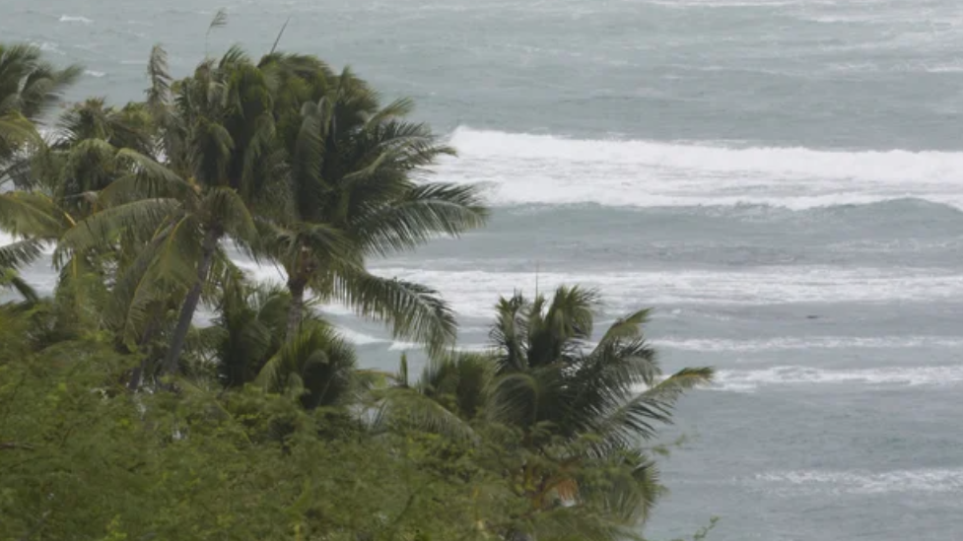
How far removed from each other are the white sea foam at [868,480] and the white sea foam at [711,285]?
35.1 ft

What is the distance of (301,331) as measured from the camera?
1969cm

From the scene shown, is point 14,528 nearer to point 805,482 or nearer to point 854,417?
point 805,482

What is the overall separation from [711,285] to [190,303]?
24.6m

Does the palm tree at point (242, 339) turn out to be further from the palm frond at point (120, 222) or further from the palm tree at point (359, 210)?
the palm frond at point (120, 222)

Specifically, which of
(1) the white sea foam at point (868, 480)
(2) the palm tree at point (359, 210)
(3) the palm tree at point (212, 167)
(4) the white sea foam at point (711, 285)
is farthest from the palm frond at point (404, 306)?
(4) the white sea foam at point (711, 285)

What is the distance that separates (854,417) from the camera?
3284 cm

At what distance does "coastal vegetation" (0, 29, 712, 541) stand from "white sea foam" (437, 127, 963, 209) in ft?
102

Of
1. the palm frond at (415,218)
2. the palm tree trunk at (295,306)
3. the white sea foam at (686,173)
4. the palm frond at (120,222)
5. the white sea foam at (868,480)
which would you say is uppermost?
the white sea foam at (686,173)

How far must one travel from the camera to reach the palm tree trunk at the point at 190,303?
1934 centimetres

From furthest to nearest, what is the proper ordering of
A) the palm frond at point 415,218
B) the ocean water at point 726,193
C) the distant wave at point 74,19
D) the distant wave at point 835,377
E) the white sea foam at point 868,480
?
the distant wave at point 74,19 < the distant wave at point 835,377 < the ocean water at point 726,193 < the white sea foam at point 868,480 < the palm frond at point 415,218

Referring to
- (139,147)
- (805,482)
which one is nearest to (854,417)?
(805,482)

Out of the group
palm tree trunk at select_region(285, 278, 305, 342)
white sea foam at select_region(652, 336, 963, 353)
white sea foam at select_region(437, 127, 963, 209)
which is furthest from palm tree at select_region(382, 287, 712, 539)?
white sea foam at select_region(437, 127, 963, 209)

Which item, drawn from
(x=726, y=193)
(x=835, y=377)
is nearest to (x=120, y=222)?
(x=835, y=377)

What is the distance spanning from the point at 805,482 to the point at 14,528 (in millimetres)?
20908
